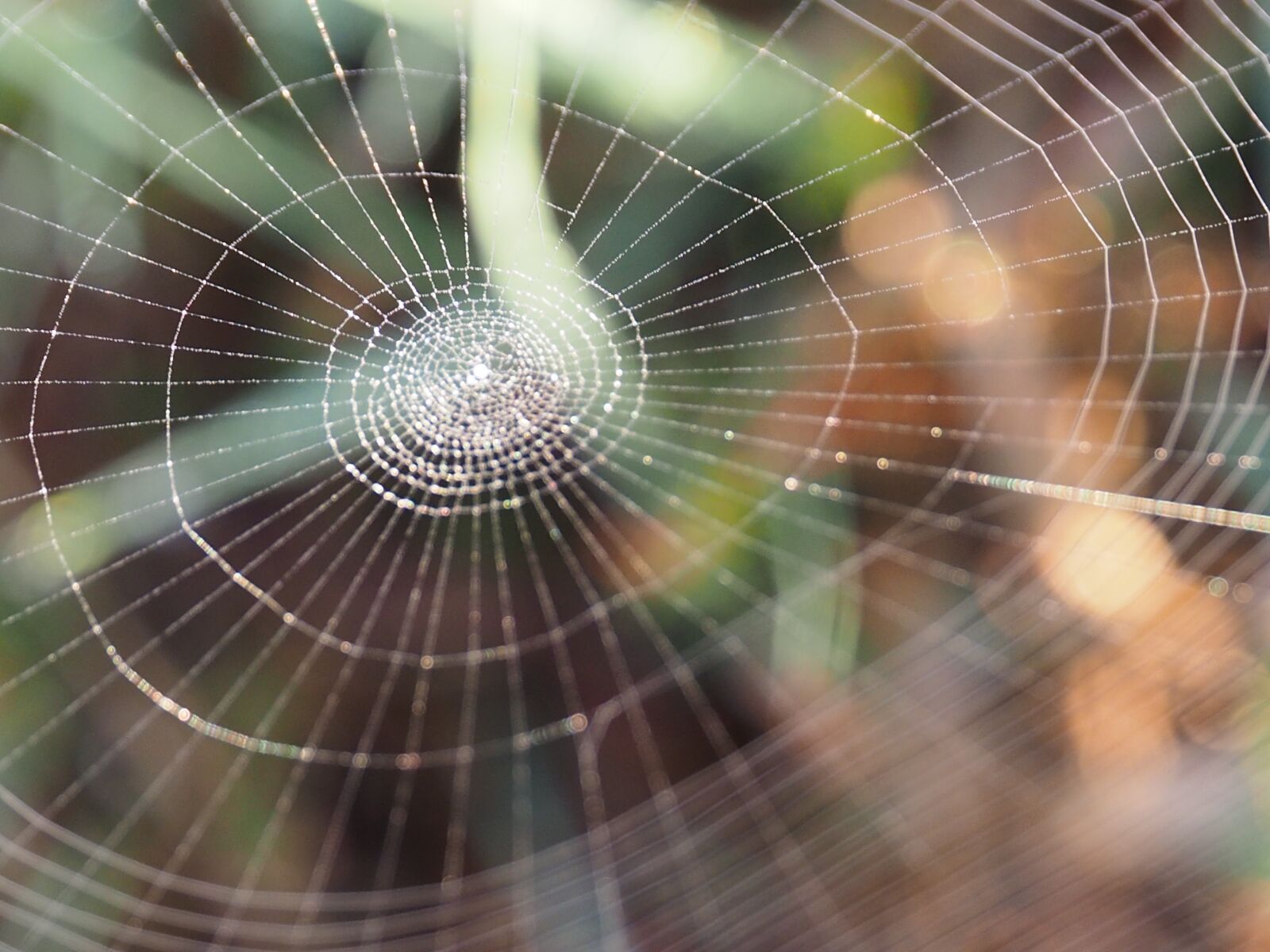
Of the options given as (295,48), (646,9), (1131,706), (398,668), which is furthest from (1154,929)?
(295,48)

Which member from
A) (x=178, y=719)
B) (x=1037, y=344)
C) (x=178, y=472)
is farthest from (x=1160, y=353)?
(x=178, y=719)

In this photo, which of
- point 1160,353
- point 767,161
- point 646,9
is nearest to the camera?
point 646,9

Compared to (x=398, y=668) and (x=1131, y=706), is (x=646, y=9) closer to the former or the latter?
(x=398, y=668)

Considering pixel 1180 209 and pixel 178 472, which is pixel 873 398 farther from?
pixel 178 472

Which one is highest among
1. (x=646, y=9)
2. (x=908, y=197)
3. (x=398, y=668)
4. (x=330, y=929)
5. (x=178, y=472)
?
(x=646, y=9)

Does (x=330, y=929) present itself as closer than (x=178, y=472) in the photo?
No

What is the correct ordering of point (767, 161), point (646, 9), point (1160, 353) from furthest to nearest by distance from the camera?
point (1160, 353) < point (767, 161) < point (646, 9)

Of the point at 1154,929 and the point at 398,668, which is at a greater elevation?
the point at 398,668
